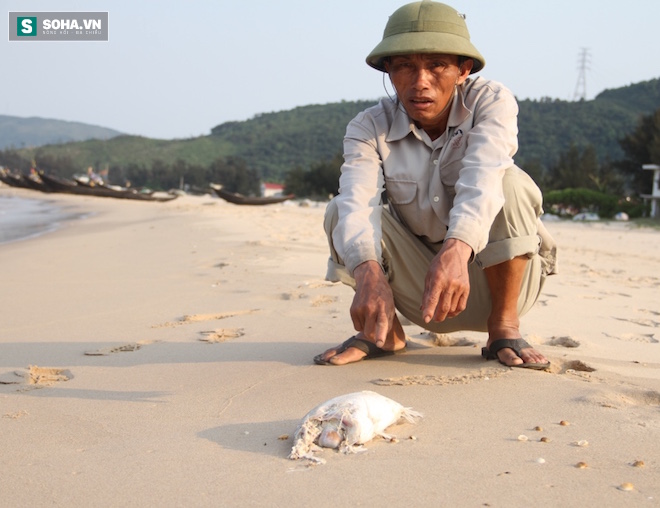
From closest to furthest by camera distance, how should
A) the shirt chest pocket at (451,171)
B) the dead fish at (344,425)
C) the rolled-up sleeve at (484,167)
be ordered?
1. the dead fish at (344,425)
2. the rolled-up sleeve at (484,167)
3. the shirt chest pocket at (451,171)

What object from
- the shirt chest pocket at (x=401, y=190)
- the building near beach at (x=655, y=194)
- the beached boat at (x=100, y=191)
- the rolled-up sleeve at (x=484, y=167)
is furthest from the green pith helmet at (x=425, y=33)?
the beached boat at (x=100, y=191)

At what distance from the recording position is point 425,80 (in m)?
2.47

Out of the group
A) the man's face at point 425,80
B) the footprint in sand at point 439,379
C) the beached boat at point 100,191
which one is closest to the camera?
the footprint in sand at point 439,379

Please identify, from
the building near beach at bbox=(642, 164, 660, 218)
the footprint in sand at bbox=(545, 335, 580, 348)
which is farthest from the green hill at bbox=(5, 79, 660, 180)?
the footprint in sand at bbox=(545, 335, 580, 348)

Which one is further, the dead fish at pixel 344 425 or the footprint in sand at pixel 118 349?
the footprint in sand at pixel 118 349

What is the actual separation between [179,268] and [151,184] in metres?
57.8

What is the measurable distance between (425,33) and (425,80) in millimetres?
153

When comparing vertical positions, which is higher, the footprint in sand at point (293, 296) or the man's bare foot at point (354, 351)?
the man's bare foot at point (354, 351)

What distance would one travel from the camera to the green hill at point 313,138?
60.2 m

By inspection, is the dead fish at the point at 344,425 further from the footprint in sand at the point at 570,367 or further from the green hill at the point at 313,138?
the green hill at the point at 313,138

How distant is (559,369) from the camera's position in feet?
8.32

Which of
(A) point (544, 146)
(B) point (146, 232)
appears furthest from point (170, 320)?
(A) point (544, 146)

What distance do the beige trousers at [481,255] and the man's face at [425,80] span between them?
0.35 metres

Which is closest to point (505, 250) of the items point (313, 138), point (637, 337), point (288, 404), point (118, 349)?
point (288, 404)
